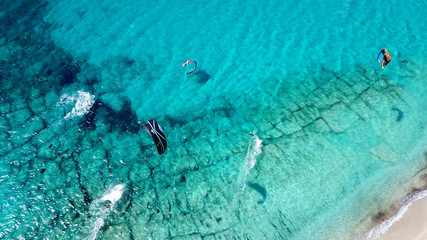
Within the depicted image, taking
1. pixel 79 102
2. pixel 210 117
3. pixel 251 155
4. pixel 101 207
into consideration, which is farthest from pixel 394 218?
pixel 79 102

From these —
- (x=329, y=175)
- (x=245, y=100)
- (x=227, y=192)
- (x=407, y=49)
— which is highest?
(x=407, y=49)

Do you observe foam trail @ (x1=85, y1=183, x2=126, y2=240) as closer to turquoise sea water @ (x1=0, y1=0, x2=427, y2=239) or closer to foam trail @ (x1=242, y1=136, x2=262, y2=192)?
turquoise sea water @ (x1=0, y1=0, x2=427, y2=239)

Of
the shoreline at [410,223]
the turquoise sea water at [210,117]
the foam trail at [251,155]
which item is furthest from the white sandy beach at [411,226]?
the foam trail at [251,155]

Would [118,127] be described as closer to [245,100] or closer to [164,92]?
[164,92]

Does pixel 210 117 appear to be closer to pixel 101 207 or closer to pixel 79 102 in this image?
pixel 101 207

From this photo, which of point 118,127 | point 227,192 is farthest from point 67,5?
point 227,192

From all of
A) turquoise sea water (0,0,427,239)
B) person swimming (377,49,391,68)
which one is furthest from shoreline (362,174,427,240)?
person swimming (377,49,391,68)
